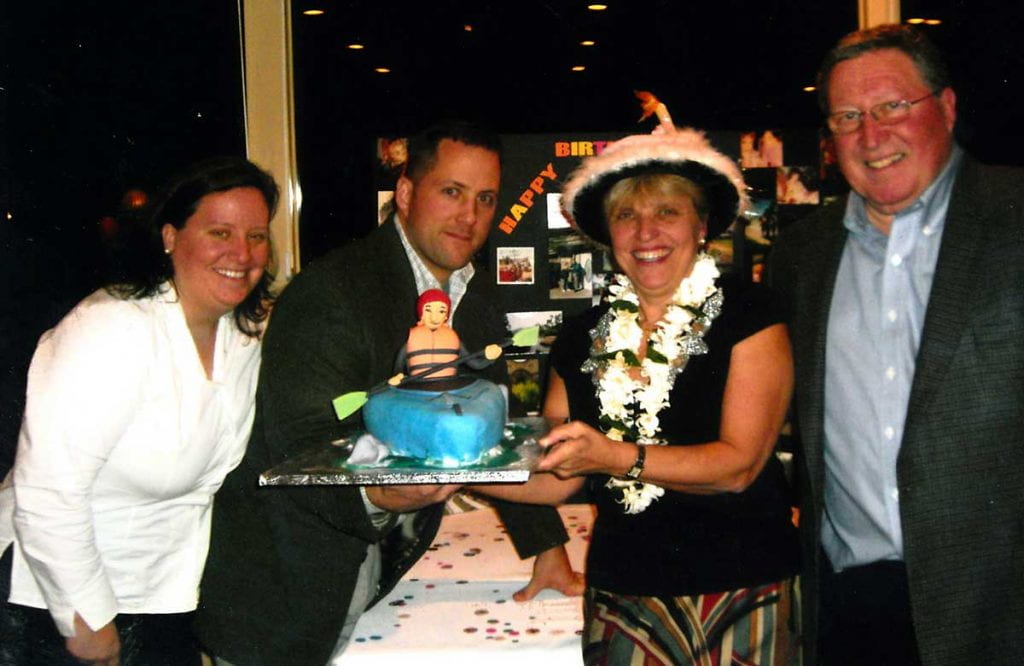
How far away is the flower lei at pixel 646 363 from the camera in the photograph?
1779 millimetres

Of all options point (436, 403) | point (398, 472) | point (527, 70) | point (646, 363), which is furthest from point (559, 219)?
point (398, 472)

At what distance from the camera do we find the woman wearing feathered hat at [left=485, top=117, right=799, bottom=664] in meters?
1.67

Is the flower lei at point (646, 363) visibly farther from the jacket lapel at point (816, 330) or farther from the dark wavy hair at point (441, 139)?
the dark wavy hair at point (441, 139)

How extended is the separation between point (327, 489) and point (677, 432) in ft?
2.48

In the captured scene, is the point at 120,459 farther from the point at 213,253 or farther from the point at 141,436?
the point at 213,253

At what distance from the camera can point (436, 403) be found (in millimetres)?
1491

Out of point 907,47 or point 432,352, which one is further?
point 907,47

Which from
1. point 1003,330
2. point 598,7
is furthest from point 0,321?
point 598,7

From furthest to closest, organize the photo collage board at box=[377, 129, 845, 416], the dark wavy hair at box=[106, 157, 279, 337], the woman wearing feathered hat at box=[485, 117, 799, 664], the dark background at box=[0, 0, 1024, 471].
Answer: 1. the photo collage board at box=[377, 129, 845, 416]
2. the dark background at box=[0, 0, 1024, 471]
3. the dark wavy hair at box=[106, 157, 279, 337]
4. the woman wearing feathered hat at box=[485, 117, 799, 664]

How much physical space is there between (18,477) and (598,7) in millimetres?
2329

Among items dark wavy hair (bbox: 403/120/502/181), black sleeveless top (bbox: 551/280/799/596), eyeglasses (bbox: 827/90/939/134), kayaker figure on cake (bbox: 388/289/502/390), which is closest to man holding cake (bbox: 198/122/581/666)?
dark wavy hair (bbox: 403/120/502/181)

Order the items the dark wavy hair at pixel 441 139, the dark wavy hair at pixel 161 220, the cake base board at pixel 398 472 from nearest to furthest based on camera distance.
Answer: the cake base board at pixel 398 472 → the dark wavy hair at pixel 161 220 → the dark wavy hair at pixel 441 139

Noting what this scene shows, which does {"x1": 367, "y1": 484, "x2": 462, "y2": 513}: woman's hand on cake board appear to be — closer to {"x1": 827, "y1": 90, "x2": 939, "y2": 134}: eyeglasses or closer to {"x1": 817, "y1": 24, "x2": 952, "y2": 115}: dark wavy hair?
{"x1": 827, "y1": 90, "x2": 939, "y2": 134}: eyeglasses

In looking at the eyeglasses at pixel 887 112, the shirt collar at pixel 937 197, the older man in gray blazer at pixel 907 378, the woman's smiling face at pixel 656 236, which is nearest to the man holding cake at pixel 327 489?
the woman's smiling face at pixel 656 236
